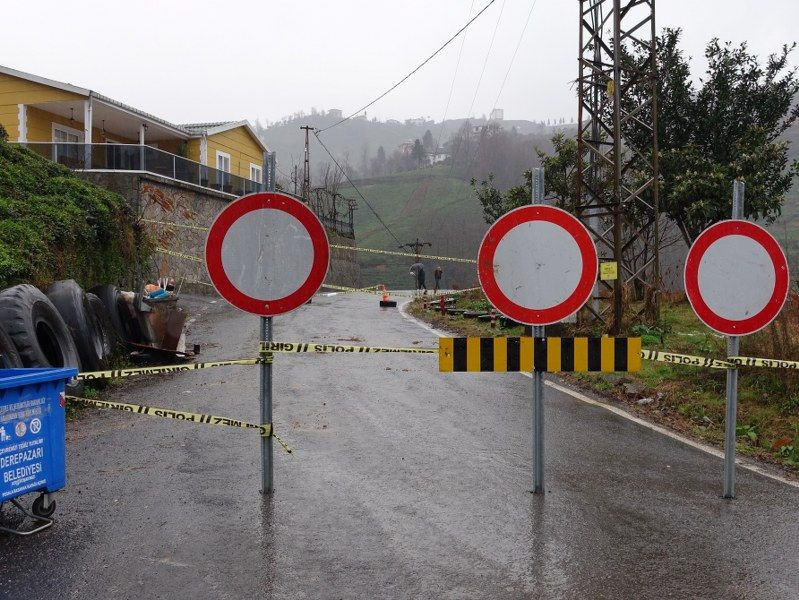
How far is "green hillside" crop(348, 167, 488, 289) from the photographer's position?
97562mm

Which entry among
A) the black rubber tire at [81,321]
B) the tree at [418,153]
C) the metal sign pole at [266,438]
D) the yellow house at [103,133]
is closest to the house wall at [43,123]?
the yellow house at [103,133]

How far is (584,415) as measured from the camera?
7.36 m

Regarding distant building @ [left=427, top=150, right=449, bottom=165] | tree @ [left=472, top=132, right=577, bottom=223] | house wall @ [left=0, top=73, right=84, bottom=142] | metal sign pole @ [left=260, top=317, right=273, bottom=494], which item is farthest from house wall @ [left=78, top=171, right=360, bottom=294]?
distant building @ [left=427, top=150, right=449, bottom=165]

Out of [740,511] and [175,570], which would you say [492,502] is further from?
[175,570]

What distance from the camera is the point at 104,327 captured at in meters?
9.96

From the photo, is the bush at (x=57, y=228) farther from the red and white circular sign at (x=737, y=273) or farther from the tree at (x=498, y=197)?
the tree at (x=498, y=197)

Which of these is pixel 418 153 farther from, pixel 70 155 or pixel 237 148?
pixel 70 155

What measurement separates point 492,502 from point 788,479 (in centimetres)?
254

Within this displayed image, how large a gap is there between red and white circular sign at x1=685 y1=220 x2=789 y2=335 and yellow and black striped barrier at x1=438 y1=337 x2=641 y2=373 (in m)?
0.74

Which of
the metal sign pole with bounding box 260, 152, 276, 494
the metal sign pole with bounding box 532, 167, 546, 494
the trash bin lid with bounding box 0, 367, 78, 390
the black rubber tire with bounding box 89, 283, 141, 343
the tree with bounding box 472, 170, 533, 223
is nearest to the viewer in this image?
the trash bin lid with bounding box 0, 367, 78, 390

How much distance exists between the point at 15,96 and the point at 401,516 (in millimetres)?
29040

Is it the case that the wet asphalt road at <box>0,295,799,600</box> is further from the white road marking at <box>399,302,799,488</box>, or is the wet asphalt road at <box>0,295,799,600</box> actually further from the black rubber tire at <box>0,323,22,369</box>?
the black rubber tire at <box>0,323,22,369</box>

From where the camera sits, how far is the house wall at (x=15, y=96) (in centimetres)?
2714

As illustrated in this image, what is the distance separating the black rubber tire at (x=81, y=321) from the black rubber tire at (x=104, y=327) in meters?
0.17
